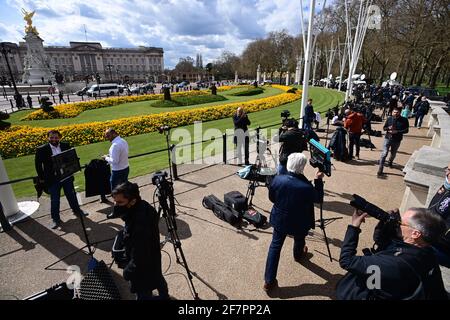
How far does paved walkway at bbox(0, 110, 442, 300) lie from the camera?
4.06 m

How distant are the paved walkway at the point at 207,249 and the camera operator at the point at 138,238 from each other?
1.11 m

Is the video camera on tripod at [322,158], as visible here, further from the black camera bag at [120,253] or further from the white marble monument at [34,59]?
the white marble monument at [34,59]

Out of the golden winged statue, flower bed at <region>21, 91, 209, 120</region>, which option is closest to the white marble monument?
the golden winged statue

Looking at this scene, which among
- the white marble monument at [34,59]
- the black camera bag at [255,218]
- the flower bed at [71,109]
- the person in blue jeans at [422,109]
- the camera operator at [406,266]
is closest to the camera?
the camera operator at [406,266]

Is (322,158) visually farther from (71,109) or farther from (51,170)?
(71,109)

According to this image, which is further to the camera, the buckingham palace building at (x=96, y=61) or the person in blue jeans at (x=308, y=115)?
the buckingham palace building at (x=96, y=61)

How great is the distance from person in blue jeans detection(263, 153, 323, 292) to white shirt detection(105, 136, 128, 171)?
12.5ft

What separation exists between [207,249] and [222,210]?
46.7 inches

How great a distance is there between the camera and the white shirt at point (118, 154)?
5719 millimetres

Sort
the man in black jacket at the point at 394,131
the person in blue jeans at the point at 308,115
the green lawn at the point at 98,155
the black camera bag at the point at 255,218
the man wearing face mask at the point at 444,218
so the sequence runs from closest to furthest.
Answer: the man wearing face mask at the point at 444,218, the black camera bag at the point at 255,218, the man in black jacket at the point at 394,131, the green lawn at the point at 98,155, the person in blue jeans at the point at 308,115

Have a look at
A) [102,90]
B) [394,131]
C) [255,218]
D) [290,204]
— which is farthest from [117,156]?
[102,90]

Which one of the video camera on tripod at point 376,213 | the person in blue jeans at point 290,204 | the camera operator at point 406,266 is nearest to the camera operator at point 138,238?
the person in blue jeans at point 290,204

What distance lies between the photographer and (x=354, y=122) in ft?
30.2
